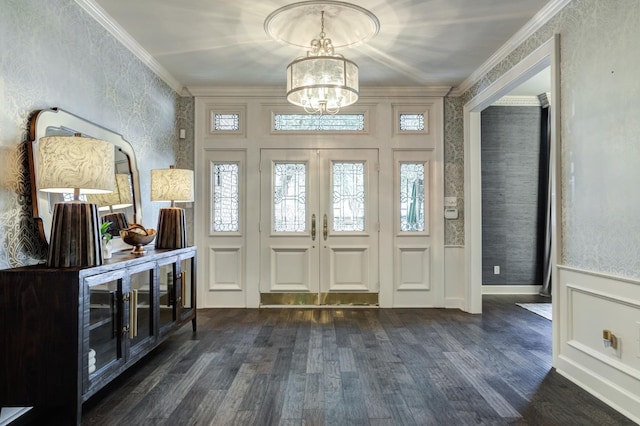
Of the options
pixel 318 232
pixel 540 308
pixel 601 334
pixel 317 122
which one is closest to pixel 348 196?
pixel 318 232

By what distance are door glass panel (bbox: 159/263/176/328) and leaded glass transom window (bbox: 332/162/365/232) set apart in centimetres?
222

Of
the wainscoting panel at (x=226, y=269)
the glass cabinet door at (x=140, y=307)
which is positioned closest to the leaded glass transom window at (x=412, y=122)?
the wainscoting panel at (x=226, y=269)

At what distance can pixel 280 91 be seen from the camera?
4883 mm

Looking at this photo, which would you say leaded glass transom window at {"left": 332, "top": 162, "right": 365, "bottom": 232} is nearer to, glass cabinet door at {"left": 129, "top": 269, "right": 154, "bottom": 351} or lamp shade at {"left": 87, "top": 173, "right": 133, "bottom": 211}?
lamp shade at {"left": 87, "top": 173, "right": 133, "bottom": 211}

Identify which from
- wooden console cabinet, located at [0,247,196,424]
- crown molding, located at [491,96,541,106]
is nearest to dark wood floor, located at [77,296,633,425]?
wooden console cabinet, located at [0,247,196,424]

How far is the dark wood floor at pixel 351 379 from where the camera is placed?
2.24m

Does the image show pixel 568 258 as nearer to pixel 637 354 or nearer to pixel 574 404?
pixel 637 354

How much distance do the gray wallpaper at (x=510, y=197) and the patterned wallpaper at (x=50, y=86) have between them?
463 cm

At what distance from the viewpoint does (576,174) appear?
9.06ft

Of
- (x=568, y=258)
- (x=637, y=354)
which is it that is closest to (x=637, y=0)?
(x=568, y=258)

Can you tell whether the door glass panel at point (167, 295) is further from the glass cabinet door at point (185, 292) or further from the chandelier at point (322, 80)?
the chandelier at point (322, 80)

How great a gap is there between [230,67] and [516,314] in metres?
4.29

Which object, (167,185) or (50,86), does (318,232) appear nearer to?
(167,185)

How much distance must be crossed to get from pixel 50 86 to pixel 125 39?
3.99ft
